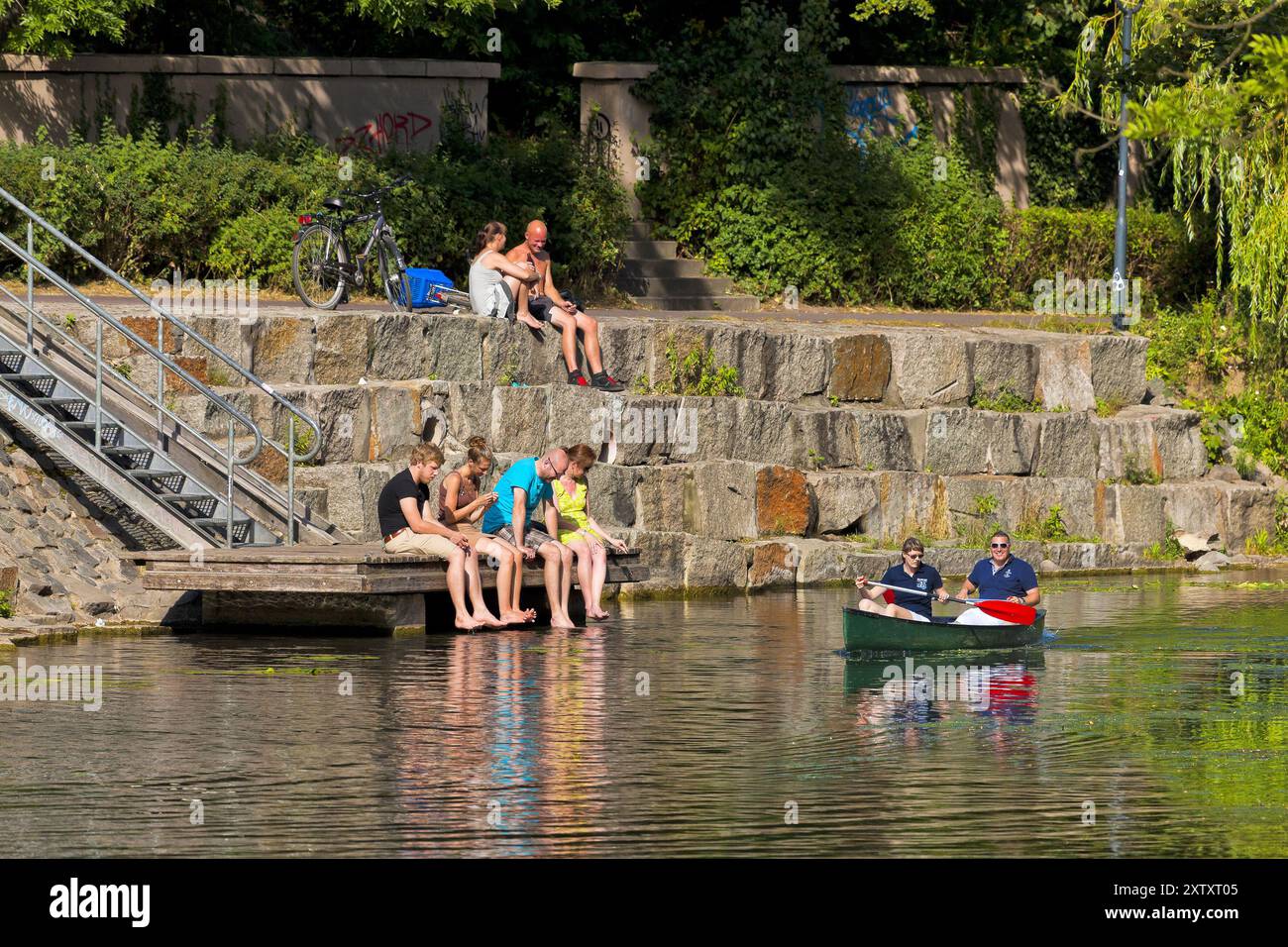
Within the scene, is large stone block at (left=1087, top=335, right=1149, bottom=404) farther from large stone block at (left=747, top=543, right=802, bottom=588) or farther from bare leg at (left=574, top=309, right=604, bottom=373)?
bare leg at (left=574, top=309, right=604, bottom=373)

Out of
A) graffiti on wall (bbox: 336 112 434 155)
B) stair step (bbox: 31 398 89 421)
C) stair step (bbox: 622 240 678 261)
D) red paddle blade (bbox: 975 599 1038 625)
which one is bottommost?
red paddle blade (bbox: 975 599 1038 625)

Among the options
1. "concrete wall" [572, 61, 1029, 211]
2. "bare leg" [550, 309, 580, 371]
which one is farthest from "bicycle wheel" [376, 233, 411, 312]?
"concrete wall" [572, 61, 1029, 211]

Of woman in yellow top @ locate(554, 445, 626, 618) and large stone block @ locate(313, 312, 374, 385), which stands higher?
large stone block @ locate(313, 312, 374, 385)

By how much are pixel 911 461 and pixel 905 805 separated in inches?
606

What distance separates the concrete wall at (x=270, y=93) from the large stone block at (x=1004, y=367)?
7159mm

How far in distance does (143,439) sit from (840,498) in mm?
8777

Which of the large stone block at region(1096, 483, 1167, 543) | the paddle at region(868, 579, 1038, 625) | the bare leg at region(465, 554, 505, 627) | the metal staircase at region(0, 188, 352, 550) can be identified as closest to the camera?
the paddle at region(868, 579, 1038, 625)

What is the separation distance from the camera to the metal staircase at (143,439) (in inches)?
770

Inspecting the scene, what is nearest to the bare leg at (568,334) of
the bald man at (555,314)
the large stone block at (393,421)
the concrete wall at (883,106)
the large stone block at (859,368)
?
the bald man at (555,314)

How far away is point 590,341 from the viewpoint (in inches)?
956

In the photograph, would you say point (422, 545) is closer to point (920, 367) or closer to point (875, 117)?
point (920, 367)

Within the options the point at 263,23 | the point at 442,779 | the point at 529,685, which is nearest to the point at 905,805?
the point at 442,779

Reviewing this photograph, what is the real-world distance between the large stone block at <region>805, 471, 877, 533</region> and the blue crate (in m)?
4.57

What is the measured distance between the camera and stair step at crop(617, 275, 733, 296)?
29906mm
